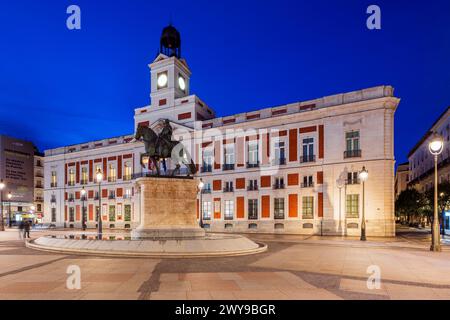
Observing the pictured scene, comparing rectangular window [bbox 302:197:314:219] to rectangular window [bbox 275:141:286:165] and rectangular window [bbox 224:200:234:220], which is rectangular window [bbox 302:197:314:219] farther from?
rectangular window [bbox 224:200:234:220]

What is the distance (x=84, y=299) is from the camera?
6.78 metres

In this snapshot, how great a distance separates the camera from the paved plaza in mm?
7277

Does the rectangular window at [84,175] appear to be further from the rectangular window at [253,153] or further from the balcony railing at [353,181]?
the balcony railing at [353,181]

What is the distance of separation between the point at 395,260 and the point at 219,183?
27712mm

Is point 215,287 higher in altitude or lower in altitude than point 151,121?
lower

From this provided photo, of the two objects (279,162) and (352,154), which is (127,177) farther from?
(352,154)

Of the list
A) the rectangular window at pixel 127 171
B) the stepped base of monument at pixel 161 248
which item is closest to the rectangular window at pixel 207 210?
the rectangular window at pixel 127 171

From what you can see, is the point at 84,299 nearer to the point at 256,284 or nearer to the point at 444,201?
the point at 256,284

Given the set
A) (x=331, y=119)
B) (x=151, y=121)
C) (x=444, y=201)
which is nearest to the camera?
(x=444, y=201)

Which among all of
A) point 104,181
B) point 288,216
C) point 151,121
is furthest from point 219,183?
point 104,181

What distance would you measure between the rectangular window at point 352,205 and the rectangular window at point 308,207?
363cm

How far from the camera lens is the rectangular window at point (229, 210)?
126 ft

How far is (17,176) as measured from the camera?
66.1 meters

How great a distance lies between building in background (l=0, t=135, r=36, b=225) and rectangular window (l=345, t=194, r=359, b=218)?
63.1 m
